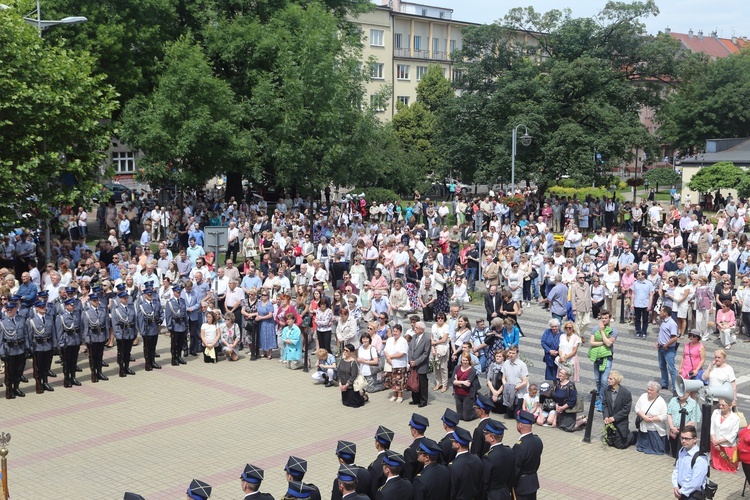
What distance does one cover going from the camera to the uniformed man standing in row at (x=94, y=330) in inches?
673

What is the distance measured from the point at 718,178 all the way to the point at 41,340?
131 ft

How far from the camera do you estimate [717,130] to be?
73.8 m

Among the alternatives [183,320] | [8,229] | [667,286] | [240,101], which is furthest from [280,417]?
[240,101]

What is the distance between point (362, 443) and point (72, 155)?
1595 centimetres

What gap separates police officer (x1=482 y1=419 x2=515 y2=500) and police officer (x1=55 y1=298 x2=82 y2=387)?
32.9ft

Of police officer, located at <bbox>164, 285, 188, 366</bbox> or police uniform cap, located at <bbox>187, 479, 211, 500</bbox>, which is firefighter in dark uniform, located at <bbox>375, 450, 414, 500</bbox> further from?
police officer, located at <bbox>164, 285, 188, 366</bbox>

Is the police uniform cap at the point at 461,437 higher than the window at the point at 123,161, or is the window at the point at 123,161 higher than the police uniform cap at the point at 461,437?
the window at the point at 123,161

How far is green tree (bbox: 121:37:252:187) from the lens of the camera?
32625 millimetres

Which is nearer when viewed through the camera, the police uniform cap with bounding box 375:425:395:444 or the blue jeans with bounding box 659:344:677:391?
the police uniform cap with bounding box 375:425:395:444

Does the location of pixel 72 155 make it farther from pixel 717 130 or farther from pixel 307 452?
pixel 717 130

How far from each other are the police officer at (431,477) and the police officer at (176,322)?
10.6 meters

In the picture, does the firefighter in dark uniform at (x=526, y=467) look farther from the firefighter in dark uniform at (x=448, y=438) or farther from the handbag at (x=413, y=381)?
the handbag at (x=413, y=381)

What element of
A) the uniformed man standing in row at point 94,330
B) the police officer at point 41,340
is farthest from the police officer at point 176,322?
the police officer at point 41,340

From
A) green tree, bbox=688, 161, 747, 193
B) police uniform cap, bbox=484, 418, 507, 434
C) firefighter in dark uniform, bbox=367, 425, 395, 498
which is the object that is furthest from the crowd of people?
green tree, bbox=688, 161, 747, 193
